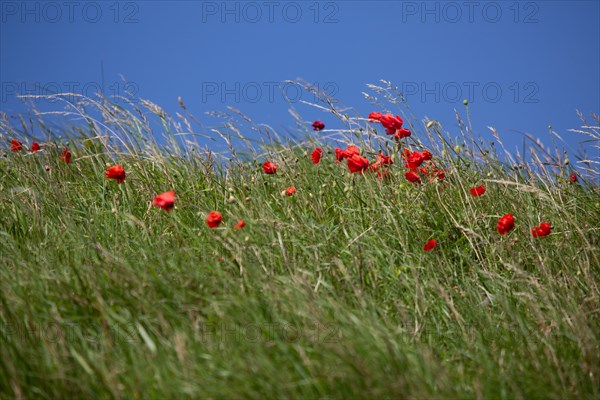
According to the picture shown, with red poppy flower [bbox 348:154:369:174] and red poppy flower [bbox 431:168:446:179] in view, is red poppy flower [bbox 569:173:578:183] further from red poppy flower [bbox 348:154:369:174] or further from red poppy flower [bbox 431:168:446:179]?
red poppy flower [bbox 348:154:369:174]

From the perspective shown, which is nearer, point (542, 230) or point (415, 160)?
point (542, 230)

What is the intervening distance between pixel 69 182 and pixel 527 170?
2.93m

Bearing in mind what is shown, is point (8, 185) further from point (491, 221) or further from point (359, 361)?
point (359, 361)

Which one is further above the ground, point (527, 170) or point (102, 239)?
point (527, 170)

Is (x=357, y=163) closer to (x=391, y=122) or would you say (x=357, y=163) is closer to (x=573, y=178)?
(x=391, y=122)

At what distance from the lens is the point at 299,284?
2.88m

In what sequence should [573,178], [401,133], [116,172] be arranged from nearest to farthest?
1. [116,172]
2. [401,133]
3. [573,178]

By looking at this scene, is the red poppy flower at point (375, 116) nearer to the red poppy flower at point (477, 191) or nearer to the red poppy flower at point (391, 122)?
the red poppy flower at point (391, 122)

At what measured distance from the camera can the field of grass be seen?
245cm

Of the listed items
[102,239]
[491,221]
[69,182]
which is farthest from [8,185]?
[491,221]

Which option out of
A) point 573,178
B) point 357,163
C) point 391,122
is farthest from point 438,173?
point 573,178

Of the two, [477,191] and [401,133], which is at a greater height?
[401,133]

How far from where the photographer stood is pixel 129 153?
496cm

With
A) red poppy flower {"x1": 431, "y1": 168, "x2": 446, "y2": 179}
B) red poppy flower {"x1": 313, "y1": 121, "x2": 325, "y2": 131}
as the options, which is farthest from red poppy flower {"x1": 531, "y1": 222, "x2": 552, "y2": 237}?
red poppy flower {"x1": 313, "y1": 121, "x2": 325, "y2": 131}
